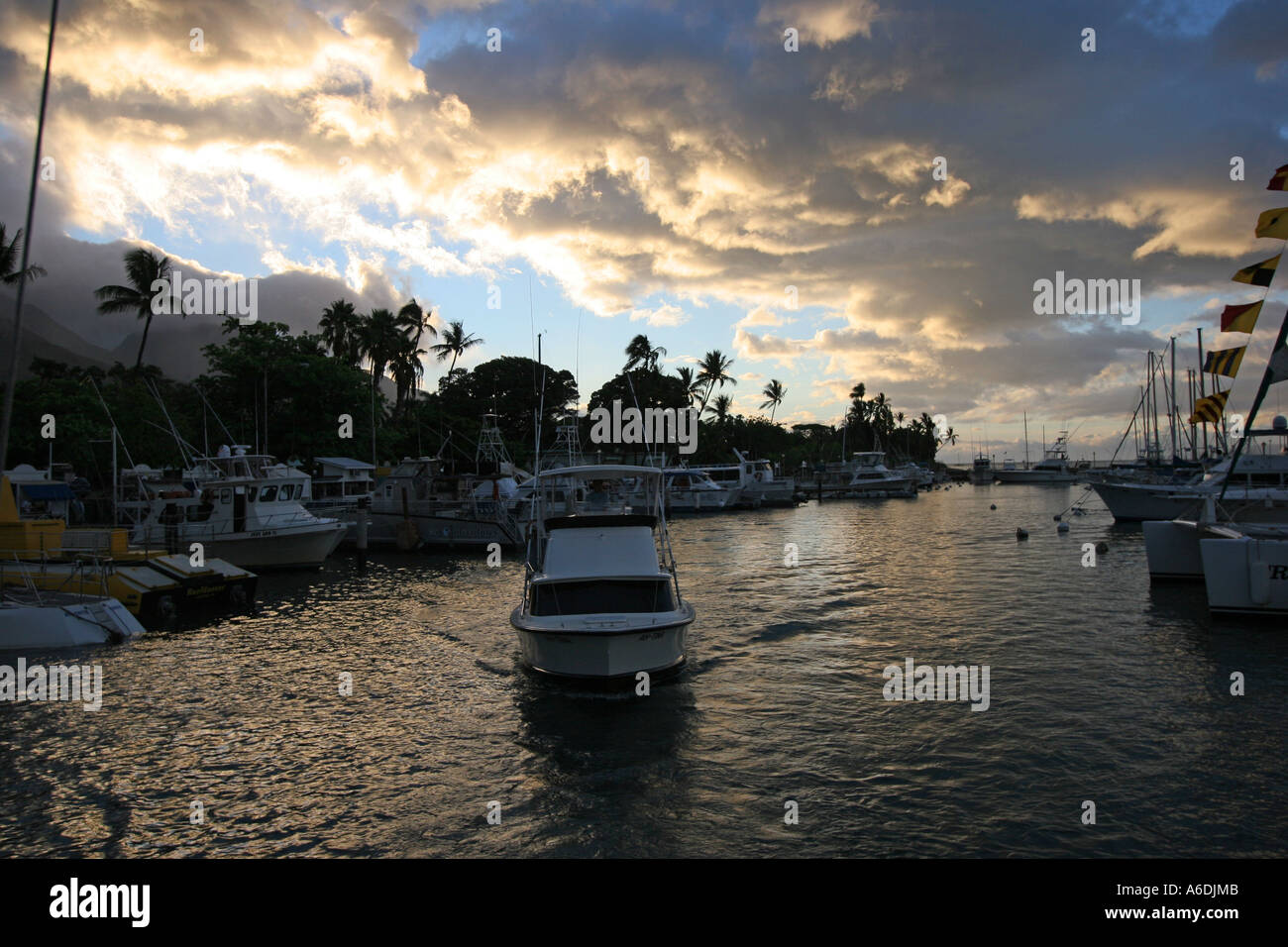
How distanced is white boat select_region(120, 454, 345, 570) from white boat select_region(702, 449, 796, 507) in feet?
157

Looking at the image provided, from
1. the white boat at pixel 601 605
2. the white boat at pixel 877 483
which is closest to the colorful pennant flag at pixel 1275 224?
the white boat at pixel 601 605

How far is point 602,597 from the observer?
1491 cm

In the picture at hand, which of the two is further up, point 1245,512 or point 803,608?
point 1245,512

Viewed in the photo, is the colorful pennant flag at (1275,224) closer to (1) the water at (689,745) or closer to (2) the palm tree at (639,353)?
(1) the water at (689,745)

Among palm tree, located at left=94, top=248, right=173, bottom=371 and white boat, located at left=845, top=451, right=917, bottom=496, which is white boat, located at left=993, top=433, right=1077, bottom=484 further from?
palm tree, located at left=94, top=248, right=173, bottom=371

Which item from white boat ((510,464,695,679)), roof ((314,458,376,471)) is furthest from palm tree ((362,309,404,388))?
white boat ((510,464,695,679))

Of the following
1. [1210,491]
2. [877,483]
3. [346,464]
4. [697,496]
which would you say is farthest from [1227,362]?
[877,483]

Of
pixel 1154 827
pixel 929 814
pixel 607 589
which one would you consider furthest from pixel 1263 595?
pixel 607 589

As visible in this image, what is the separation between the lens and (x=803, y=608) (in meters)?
23.9

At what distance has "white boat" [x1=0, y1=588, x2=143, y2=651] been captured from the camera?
18062 mm

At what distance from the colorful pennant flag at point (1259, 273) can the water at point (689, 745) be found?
8579 mm

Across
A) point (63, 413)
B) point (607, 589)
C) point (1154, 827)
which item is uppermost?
point (63, 413)
